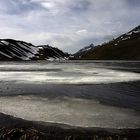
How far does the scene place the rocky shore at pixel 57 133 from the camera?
10266 mm

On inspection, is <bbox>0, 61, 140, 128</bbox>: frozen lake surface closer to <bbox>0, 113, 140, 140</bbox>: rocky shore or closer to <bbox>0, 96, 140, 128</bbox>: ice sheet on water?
<bbox>0, 96, 140, 128</bbox>: ice sheet on water

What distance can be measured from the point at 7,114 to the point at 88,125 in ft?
14.0

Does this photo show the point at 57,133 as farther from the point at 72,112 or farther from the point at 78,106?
the point at 78,106

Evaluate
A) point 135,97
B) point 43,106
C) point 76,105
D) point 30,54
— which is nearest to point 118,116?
point 76,105

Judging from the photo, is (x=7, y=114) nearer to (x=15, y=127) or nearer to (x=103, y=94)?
(x=15, y=127)

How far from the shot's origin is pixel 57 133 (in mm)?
10812

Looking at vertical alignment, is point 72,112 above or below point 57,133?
above

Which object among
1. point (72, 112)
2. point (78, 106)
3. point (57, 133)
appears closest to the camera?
point (57, 133)

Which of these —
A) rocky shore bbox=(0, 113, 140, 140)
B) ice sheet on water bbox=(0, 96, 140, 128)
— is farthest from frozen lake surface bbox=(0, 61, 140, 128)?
rocky shore bbox=(0, 113, 140, 140)

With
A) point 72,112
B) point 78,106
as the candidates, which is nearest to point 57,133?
point 72,112

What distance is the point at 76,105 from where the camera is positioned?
1608 centimetres

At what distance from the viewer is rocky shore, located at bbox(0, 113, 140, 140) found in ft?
33.7

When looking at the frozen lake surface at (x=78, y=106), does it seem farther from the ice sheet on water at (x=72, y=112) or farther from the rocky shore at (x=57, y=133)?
the rocky shore at (x=57, y=133)

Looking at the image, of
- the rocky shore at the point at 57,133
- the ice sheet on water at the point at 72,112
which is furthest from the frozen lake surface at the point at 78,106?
the rocky shore at the point at 57,133
